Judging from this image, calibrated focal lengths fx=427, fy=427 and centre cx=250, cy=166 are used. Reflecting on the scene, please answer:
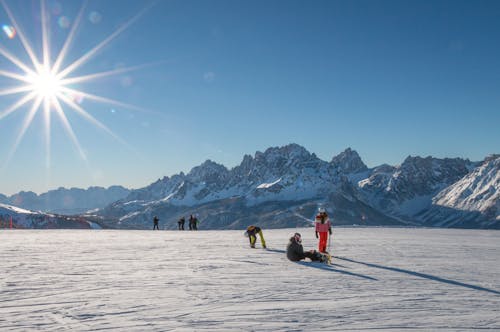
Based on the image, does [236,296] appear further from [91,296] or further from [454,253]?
[454,253]

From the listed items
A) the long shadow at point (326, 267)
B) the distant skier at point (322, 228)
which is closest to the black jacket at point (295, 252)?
the long shadow at point (326, 267)

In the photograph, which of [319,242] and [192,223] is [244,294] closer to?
[319,242]

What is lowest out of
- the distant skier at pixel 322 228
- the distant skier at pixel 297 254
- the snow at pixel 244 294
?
the snow at pixel 244 294

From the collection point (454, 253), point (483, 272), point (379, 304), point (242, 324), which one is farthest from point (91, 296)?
point (454, 253)

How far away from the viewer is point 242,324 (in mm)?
8055

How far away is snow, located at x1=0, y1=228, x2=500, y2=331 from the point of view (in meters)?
8.19

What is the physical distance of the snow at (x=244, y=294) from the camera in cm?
819

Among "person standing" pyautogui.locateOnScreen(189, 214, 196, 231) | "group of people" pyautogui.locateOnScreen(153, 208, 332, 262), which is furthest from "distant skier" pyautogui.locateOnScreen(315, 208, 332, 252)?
"person standing" pyautogui.locateOnScreen(189, 214, 196, 231)

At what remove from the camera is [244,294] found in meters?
10.5

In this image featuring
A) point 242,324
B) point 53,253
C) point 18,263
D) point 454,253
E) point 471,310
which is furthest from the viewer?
point 454,253

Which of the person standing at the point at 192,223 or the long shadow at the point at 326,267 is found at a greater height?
the person standing at the point at 192,223

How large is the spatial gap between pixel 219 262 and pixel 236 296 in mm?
6233

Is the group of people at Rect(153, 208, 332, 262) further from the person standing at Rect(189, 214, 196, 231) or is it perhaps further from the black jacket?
the person standing at Rect(189, 214, 196, 231)

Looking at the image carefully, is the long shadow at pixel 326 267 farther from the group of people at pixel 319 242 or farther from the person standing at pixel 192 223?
the person standing at pixel 192 223
